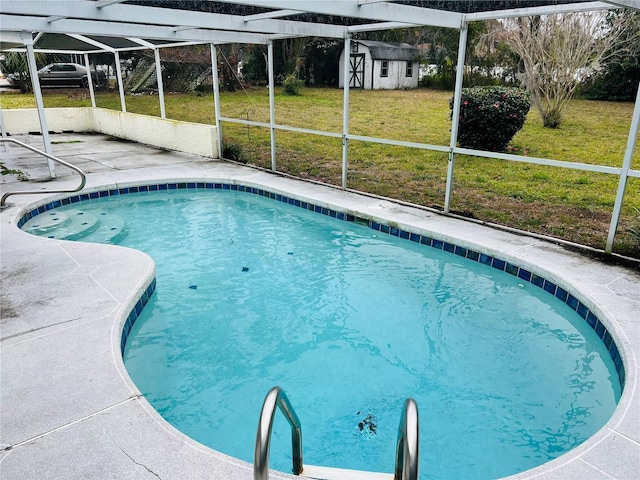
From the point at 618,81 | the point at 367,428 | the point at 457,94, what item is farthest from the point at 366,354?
the point at 618,81

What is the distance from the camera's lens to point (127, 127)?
13391 millimetres

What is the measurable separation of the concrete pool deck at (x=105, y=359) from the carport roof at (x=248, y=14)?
8.22ft

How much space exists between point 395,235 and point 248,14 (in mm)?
3537

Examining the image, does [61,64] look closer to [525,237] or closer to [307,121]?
[307,121]

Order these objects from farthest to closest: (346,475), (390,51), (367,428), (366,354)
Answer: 1. (390,51)
2. (366,354)
3. (367,428)
4. (346,475)

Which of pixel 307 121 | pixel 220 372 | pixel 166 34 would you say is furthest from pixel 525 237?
pixel 307 121

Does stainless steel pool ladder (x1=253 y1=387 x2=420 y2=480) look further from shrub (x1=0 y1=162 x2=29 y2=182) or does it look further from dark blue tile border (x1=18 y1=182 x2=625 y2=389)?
shrub (x1=0 y1=162 x2=29 y2=182)

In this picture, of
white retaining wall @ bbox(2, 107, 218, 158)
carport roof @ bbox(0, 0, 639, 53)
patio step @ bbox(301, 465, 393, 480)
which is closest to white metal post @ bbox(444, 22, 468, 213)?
carport roof @ bbox(0, 0, 639, 53)

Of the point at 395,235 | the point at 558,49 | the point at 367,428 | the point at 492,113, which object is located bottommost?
the point at 367,428

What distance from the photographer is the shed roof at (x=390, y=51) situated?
2789 centimetres

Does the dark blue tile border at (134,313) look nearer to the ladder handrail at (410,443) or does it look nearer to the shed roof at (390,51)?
the ladder handrail at (410,443)

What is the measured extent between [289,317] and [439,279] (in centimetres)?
188

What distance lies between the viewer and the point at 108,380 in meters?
3.14

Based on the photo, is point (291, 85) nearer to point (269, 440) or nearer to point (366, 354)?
point (366, 354)
